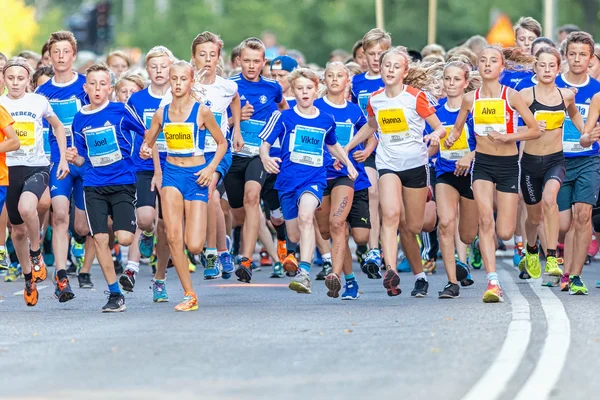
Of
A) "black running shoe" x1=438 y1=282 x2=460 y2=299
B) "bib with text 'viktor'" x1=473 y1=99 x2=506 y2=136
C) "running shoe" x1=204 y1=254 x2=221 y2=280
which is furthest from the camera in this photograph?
"running shoe" x1=204 y1=254 x2=221 y2=280

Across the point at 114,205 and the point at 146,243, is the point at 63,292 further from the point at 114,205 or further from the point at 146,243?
the point at 146,243

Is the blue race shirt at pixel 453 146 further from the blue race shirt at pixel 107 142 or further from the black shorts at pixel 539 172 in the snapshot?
the blue race shirt at pixel 107 142

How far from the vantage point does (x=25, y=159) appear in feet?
49.5

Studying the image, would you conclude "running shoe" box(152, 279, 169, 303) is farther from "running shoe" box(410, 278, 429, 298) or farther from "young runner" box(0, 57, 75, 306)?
"running shoe" box(410, 278, 429, 298)

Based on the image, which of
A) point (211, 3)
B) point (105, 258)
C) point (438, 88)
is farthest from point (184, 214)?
point (211, 3)

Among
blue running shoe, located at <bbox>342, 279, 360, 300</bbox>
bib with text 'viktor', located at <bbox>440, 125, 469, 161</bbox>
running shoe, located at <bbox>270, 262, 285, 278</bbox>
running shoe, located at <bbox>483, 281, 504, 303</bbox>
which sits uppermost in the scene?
bib with text 'viktor', located at <bbox>440, 125, 469, 161</bbox>

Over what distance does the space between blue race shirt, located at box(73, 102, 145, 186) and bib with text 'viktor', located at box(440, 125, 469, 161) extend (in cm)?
265

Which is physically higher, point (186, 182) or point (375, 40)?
point (375, 40)

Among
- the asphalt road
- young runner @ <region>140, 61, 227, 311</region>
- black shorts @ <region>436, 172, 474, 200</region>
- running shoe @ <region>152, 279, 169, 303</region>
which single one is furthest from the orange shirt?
black shorts @ <region>436, 172, 474, 200</region>

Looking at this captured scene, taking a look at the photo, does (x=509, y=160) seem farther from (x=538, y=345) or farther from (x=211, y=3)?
(x=211, y=3)

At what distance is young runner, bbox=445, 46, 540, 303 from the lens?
45.1 feet

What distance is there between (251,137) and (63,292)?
357 centimetres

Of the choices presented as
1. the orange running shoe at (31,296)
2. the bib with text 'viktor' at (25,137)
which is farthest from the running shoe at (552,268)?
the bib with text 'viktor' at (25,137)

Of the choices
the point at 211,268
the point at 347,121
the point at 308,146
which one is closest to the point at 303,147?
the point at 308,146
